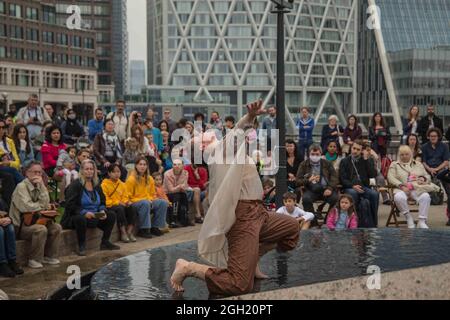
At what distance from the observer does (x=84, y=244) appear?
33.9ft

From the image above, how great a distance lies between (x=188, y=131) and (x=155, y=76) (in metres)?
95.7

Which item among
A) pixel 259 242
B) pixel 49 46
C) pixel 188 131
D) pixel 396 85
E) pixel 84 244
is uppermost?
pixel 49 46

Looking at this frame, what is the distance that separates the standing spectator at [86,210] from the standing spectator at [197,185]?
3.04 m

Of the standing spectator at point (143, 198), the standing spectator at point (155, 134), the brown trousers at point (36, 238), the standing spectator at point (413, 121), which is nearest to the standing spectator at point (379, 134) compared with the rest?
the standing spectator at point (413, 121)

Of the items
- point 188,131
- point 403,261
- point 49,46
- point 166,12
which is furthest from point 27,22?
point 403,261

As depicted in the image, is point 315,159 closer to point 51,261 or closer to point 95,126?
point 51,261

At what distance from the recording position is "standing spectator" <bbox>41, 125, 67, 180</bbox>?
12711mm

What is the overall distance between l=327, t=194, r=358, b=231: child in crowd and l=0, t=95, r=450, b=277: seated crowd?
0.02 metres

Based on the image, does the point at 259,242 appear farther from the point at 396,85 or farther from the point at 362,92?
the point at 362,92

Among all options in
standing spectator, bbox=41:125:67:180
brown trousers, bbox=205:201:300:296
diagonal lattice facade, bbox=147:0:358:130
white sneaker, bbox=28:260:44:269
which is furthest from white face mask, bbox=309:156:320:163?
diagonal lattice facade, bbox=147:0:358:130

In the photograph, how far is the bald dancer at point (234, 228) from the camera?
18.7 feet

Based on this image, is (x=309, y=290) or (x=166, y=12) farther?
(x=166, y=12)

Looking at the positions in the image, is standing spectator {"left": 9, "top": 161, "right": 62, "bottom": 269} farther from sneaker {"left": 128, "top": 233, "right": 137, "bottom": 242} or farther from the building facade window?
the building facade window
